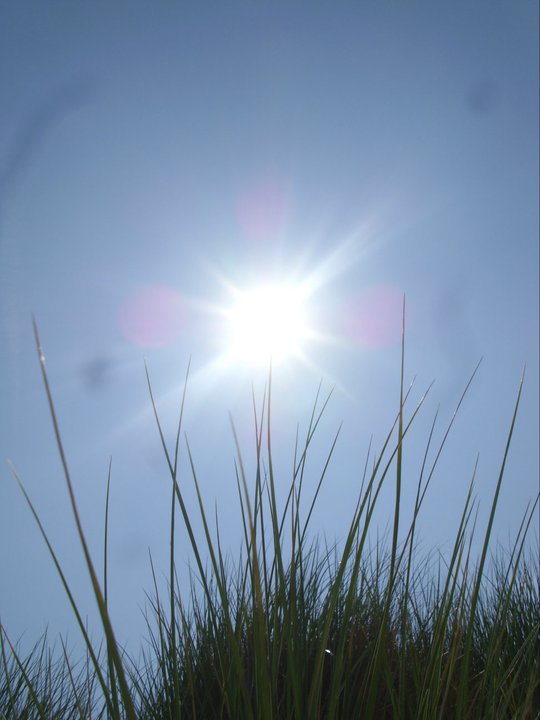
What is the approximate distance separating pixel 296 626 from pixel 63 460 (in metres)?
0.64

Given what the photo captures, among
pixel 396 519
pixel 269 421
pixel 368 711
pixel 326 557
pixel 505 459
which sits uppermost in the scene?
pixel 326 557

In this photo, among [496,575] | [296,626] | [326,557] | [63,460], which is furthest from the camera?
[496,575]

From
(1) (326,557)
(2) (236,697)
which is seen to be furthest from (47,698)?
(2) (236,697)

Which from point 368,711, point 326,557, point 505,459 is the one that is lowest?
point 368,711

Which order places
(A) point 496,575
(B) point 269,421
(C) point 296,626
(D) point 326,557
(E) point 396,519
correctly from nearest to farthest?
(E) point 396,519 → (C) point 296,626 → (B) point 269,421 → (D) point 326,557 → (A) point 496,575

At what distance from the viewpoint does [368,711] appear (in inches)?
40.8

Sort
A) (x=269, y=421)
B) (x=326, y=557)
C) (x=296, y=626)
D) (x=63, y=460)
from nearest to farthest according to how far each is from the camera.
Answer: (x=63, y=460) → (x=296, y=626) → (x=269, y=421) → (x=326, y=557)

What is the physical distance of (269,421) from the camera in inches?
49.6

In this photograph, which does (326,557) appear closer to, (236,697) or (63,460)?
(236,697)

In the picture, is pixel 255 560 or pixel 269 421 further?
pixel 269 421

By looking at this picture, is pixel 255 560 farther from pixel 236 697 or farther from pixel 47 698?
pixel 47 698

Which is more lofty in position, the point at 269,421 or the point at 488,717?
the point at 269,421

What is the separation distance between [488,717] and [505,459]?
58cm

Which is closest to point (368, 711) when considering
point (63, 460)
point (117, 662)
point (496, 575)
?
point (117, 662)
